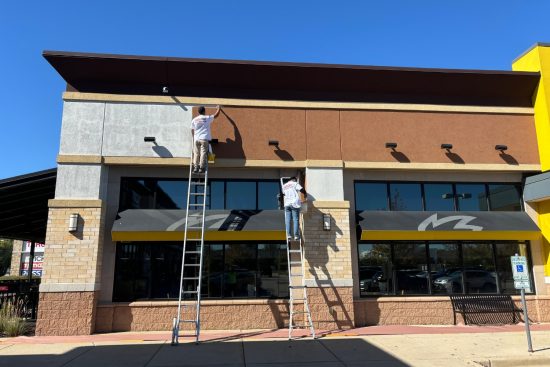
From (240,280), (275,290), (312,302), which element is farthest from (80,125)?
(312,302)

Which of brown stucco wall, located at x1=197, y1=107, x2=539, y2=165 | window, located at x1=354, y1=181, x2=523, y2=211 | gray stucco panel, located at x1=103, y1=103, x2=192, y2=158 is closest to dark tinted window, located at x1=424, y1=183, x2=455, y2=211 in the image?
window, located at x1=354, y1=181, x2=523, y2=211

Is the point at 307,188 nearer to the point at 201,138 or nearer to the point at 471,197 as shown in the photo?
the point at 201,138

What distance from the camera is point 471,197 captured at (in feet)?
45.3

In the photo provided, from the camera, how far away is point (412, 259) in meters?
13.1

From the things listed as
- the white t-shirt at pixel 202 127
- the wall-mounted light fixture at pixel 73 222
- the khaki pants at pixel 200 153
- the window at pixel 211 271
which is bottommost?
the window at pixel 211 271

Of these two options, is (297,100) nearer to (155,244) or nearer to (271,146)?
(271,146)

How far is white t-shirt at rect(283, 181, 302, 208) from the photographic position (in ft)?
38.6

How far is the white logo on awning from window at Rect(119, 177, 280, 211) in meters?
4.41

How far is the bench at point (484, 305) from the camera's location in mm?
12711

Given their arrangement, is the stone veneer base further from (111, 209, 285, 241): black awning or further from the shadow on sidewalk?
(111, 209, 285, 241): black awning

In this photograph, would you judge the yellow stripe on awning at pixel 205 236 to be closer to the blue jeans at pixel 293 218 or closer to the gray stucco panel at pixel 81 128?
the blue jeans at pixel 293 218

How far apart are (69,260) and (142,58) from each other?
5.87 metres

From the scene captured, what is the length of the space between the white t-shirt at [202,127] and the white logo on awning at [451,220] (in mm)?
6645

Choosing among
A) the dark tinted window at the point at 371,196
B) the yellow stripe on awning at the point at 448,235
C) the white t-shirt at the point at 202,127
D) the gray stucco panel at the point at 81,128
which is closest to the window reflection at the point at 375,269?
the yellow stripe on awning at the point at 448,235
